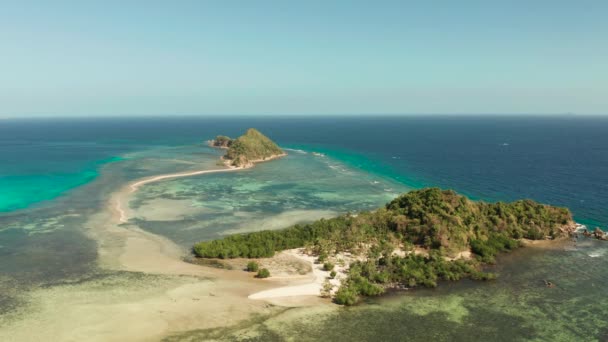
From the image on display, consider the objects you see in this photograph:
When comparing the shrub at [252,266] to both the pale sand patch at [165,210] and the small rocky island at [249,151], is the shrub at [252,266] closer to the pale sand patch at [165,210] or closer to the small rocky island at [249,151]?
the pale sand patch at [165,210]

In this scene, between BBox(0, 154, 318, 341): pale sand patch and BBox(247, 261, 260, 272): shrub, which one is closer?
BBox(0, 154, 318, 341): pale sand patch

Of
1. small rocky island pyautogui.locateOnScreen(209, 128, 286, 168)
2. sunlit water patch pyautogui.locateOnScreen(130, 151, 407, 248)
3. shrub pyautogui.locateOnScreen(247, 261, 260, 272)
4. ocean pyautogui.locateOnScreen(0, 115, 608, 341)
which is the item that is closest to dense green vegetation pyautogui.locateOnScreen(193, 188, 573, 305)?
ocean pyautogui.locateOnScreen(0, 115, 608, 341)

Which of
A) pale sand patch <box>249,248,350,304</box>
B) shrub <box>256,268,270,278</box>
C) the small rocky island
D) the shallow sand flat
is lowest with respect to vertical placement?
pale sand patch <box>249,248,350,304</box>

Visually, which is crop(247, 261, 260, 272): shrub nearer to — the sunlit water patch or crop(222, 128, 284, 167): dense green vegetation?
the sunlit water patch

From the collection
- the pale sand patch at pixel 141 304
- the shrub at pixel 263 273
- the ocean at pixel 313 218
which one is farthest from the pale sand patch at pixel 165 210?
the shrub at pixel 263 273

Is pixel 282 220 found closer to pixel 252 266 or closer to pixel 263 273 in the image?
pixel 252 266

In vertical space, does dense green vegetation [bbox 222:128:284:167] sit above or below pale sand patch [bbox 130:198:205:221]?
above

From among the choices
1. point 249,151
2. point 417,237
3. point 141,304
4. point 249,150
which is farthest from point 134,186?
point 417,237
